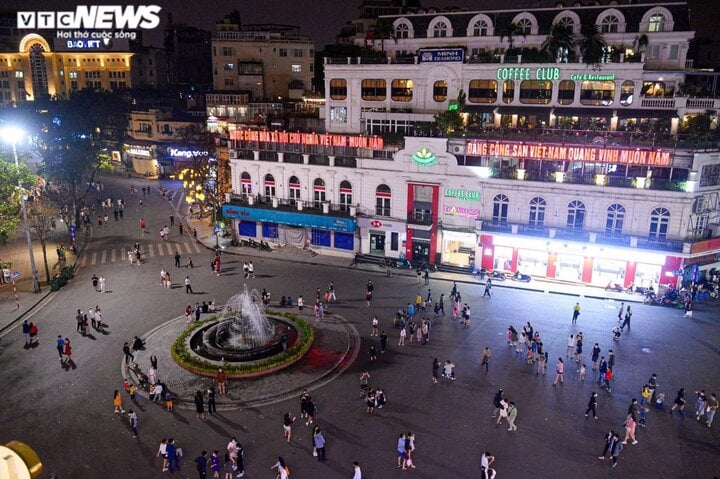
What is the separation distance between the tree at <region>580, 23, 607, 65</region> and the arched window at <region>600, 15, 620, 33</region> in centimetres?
185

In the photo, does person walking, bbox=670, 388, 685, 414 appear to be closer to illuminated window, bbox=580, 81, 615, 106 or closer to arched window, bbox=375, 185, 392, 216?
arched window, bbox=375, 185, 392, 216

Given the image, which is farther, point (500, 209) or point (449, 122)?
point (449, 122)

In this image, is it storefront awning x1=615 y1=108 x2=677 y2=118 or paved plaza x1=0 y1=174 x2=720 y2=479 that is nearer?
paved plaza x1=0 y1=174 x2=720 y2=479

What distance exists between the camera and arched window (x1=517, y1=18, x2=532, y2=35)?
56.0 m

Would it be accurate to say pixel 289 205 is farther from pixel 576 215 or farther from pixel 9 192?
pixel 576 215

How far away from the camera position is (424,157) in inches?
1937

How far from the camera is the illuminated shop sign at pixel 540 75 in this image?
50.8 meters

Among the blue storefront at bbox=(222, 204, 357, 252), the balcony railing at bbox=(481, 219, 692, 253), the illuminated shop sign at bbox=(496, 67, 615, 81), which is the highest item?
the illuminated shop sign at bbox=(496, 67, 615, 81)

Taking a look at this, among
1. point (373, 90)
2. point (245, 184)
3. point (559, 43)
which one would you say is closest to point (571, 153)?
point (559, 43)

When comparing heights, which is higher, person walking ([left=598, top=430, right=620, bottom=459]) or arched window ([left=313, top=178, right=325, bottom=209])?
arched window ([left=313, top=178, right=325, bottom=209])

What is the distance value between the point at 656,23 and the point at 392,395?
1799 inches

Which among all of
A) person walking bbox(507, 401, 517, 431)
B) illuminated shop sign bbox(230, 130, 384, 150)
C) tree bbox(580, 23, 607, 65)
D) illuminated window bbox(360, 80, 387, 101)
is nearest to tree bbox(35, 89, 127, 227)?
illuminated shop sign bbox(230, 130, 384, 150)

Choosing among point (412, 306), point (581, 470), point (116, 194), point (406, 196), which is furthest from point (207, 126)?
point (581, 470)

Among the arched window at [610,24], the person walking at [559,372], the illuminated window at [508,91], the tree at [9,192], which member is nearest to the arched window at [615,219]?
the illuminated window at [508,91]
